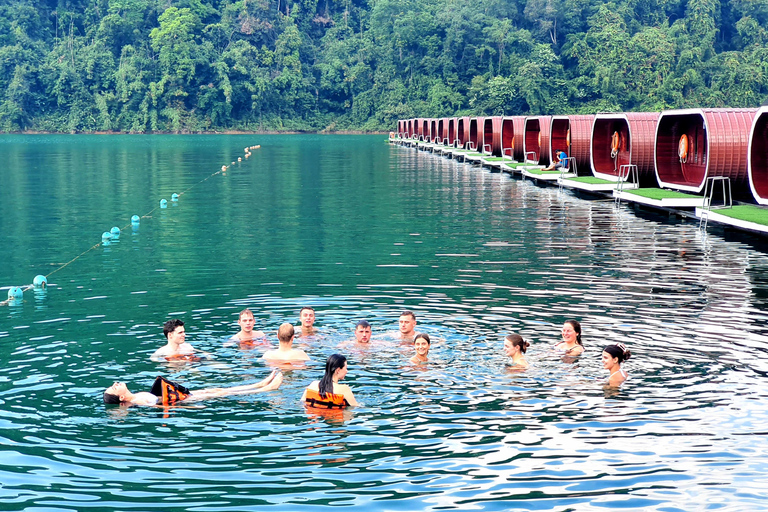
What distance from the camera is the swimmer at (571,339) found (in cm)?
1351

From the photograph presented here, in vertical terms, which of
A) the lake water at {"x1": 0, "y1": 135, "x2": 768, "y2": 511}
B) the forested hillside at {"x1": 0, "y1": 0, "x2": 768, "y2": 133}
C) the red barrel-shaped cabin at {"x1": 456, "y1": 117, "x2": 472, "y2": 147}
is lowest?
the lake water at {"x1": 0, "y1": 135, "x2": 768, "y2": 511}

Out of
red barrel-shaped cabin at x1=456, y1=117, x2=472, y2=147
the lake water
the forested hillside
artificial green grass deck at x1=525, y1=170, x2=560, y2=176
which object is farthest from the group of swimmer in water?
the forested hillside

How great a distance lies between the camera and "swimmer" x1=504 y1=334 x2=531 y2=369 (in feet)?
42.8

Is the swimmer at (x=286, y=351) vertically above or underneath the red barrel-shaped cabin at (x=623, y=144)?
underneath

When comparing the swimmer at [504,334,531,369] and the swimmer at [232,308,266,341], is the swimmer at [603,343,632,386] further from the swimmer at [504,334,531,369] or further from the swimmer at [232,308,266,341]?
the swimmer at [232,308,266,341]

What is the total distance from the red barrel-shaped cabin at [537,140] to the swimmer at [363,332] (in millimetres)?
35872

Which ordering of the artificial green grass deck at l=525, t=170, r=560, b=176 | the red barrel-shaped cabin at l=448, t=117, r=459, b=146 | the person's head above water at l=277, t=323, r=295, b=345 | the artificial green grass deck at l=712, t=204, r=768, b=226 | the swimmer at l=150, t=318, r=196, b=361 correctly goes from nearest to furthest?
the person's head above water at l=277, t=323, r=295, b=345, the swimmer at l=150, t=318, r=196, b=361, the artificial green grass deck at l=712, t=204, r=768, b=226, the artificial green grass deck at l=525, t=170, r=560, b=176, the red barrel-shaped cabin at l=448, t=117, r=459, b=146

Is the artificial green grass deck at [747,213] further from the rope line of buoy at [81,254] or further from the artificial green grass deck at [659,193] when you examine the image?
the rope line of buoy at [81,254]

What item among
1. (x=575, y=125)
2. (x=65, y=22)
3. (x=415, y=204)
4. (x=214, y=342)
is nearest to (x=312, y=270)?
(x=214, y=342)

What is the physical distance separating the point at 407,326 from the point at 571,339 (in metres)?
2.60

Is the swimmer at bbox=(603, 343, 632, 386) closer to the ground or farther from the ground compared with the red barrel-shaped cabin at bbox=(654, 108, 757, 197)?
closer to the ground

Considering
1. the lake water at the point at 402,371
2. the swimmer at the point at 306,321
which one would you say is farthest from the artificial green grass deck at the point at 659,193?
the swimmer at the point at 306,321

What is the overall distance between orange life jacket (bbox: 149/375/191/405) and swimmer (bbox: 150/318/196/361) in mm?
1925

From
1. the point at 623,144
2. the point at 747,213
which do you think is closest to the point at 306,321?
the point at 747,213
